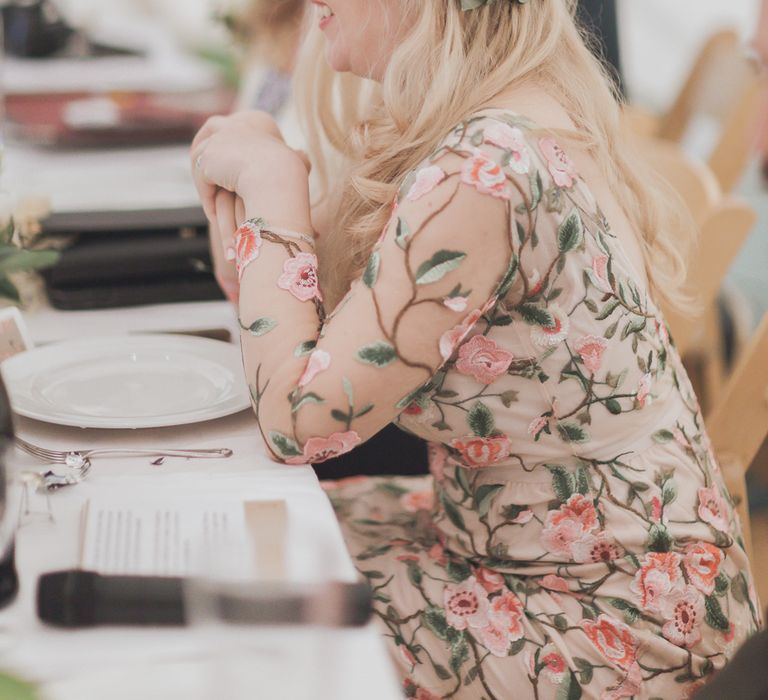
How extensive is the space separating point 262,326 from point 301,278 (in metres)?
0.06

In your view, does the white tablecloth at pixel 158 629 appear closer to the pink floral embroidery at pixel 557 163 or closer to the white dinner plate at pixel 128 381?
the white dinner plate at pixel 128 381

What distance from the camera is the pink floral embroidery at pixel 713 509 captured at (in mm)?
1053

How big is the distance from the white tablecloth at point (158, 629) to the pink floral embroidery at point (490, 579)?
25 cm

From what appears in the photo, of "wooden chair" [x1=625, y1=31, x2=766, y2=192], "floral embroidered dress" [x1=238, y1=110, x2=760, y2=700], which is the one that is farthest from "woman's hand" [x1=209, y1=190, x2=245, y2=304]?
"wooden chair" [x1=625, y1=31, x2=766, y2=192]

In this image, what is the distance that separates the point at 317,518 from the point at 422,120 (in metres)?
0.42

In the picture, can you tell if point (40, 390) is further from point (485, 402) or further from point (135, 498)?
point (485, 402)

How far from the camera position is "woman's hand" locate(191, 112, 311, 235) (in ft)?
3.37

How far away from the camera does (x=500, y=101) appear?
3.30ft

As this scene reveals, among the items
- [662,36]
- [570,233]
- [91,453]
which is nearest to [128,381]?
[91,453]

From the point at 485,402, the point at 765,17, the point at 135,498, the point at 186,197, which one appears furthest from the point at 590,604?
the point at 765,17

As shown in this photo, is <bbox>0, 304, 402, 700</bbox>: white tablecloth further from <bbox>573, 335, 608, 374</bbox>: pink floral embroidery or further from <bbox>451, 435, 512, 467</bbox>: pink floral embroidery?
<bbox>573, 335, 608, 374</bbox>: pink floral embroidery

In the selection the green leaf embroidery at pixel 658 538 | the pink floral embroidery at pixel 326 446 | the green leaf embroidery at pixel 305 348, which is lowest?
the green leaf embroidery at pixel 658 538

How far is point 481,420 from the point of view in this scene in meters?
1.01

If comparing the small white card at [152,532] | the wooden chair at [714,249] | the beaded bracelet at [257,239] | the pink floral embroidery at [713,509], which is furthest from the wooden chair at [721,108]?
the small white card at [152,532]
